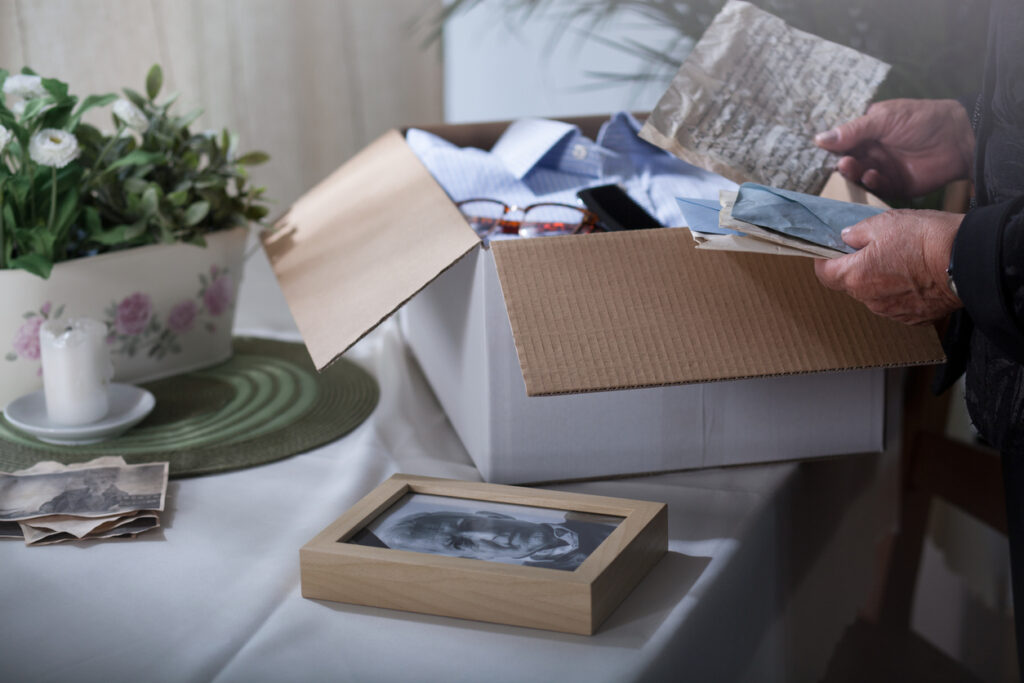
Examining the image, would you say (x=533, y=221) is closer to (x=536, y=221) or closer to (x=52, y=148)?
(x=536, y=221)

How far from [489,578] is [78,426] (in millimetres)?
501

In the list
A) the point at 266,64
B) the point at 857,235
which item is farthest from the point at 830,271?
the point at 266,64

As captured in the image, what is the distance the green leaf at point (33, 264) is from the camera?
0.86m

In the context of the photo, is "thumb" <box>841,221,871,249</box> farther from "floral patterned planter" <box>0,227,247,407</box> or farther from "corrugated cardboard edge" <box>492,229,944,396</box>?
"floral patterned planter" <box>0,227,247,407</box>

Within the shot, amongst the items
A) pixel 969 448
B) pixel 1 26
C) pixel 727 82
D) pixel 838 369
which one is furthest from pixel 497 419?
pixel 1 26

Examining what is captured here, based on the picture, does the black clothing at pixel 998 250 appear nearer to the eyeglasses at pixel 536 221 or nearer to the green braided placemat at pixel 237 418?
the eyeglasses at pixel 536 221

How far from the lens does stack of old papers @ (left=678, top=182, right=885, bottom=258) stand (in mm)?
624

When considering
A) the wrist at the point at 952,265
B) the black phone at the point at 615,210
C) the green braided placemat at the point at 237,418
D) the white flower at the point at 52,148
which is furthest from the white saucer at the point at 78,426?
the wrist at the point at 952,265

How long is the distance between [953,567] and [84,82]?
1618 mm

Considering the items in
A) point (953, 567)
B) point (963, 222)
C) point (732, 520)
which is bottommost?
point (953, 567)

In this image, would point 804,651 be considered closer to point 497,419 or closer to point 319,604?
point 497,419

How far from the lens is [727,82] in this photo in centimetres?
92

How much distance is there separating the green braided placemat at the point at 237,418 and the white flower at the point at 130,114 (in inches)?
11.3

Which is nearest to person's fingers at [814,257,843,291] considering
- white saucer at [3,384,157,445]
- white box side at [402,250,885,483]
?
white box side at [402,250,885,483]
